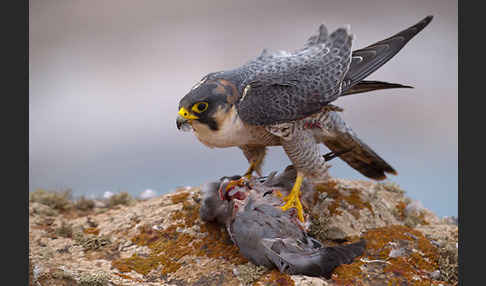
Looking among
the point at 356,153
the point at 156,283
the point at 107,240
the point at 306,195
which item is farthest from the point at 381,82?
the point at 107,240

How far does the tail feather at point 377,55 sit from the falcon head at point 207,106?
4.40 ft

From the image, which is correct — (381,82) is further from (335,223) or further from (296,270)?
Answer: (296,270)

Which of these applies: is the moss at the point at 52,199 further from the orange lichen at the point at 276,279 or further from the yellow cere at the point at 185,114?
the orange lichen at the point at 276,279

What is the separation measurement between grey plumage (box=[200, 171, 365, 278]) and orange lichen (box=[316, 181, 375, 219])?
0.95 meters

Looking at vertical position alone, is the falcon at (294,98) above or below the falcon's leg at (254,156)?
above

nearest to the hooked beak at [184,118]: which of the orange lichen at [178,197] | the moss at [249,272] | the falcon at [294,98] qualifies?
the falcon at [294,98]

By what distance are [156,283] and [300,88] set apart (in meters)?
2.24

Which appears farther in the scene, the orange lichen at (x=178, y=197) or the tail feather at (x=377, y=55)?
the orange lichen at (x=178, y=197)

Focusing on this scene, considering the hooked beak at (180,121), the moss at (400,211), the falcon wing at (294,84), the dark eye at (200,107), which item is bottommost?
the moss at (400,211)

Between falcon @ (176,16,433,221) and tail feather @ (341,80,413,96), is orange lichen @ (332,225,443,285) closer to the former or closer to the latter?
falcon @ (176,16,433,221)

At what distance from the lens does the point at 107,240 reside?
16.2 ft

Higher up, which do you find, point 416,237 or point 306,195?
point 306,195

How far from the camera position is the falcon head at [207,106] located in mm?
3984

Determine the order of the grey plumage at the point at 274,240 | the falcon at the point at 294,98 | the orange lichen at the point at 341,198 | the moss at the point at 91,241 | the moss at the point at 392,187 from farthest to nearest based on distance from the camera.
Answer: the moss at the point at 392,187 → the orange lichen at the point at 341,198 → the moss at the point at 91,241 → the falcon at the point at 294,98 → the grey plumage at the point at 274,240
